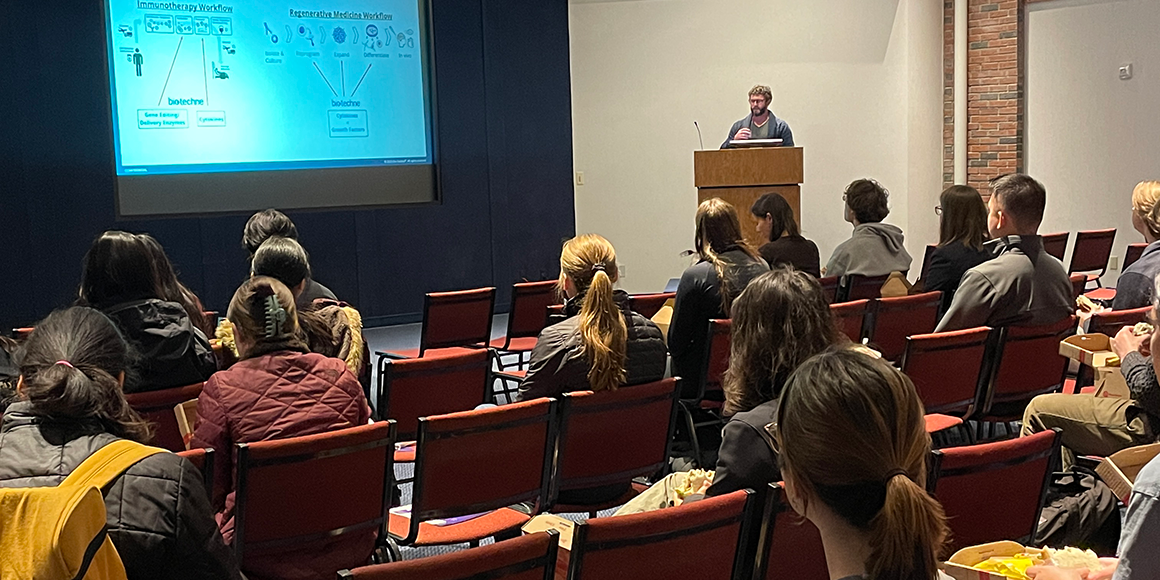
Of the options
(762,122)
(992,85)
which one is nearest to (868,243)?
(762,122)

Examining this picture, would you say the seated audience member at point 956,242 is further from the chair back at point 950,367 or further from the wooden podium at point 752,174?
the wooden podium at point 752,174

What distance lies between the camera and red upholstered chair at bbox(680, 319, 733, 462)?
4.88m

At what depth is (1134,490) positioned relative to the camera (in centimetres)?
182

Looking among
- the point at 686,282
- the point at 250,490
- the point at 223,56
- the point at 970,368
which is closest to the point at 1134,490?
the point at 250,490

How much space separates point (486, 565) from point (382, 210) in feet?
27.2

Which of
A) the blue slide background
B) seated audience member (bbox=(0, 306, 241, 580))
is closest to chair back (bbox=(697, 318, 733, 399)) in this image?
seated audience member (bbox=(0, 306, 241, 580))

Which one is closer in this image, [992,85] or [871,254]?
[871,254]

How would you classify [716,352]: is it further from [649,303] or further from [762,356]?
[762,356]

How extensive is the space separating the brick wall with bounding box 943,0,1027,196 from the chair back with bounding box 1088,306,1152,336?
689 cm

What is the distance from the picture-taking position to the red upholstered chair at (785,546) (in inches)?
102

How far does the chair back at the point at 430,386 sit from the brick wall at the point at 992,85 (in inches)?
328

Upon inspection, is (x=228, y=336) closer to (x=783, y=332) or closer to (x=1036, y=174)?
(x=783, y=332)

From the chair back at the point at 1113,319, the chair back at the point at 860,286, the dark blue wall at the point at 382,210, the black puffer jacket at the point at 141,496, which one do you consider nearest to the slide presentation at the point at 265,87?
the dark blue wall at the point at 382,210

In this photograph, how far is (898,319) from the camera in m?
5.41
